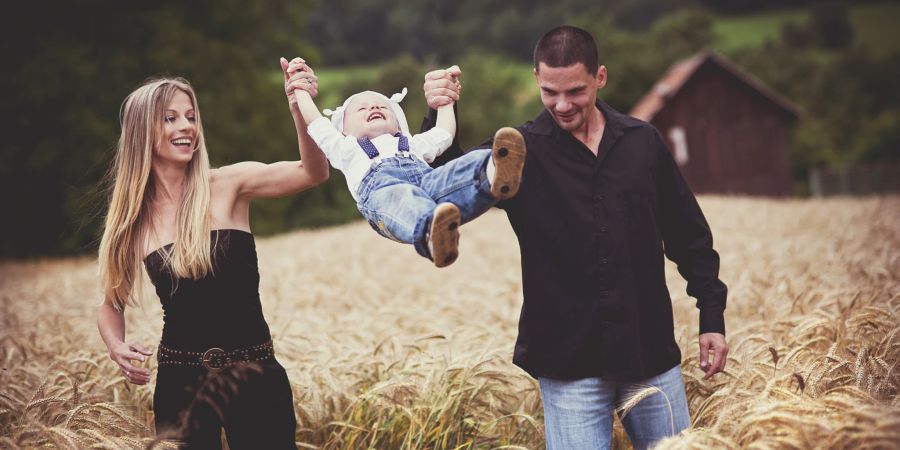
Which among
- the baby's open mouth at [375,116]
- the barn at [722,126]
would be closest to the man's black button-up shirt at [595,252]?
the baby's open mouth at [375,116]

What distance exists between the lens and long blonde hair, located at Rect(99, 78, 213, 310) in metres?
3.33

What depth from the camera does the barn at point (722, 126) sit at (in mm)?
30422

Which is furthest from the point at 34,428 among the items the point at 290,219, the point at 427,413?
the point at 290,219

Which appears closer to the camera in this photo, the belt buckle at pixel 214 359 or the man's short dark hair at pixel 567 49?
the man's short dark hair at pixel 567 49

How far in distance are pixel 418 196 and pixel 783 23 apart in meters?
72.2

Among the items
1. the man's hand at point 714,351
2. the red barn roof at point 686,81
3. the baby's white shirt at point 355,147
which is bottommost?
the man's hand at point 714,351

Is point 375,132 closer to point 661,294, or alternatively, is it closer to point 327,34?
point 661,294

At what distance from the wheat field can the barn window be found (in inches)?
838

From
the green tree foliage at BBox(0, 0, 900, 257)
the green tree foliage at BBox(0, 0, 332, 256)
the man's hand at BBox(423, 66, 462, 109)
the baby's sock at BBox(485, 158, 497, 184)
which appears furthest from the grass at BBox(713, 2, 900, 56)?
the baby's sock at BBox(485, 158, 497, 184)

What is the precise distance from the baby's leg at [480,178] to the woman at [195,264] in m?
0.77

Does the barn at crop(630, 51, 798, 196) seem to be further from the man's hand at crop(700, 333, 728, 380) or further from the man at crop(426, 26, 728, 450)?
the man at crop(426, 26, 728, 450)

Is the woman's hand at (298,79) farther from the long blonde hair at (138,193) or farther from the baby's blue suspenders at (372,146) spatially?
the long blonde hair at (138,193)

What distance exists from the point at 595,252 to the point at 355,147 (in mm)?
1033

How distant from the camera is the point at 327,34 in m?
65.3
